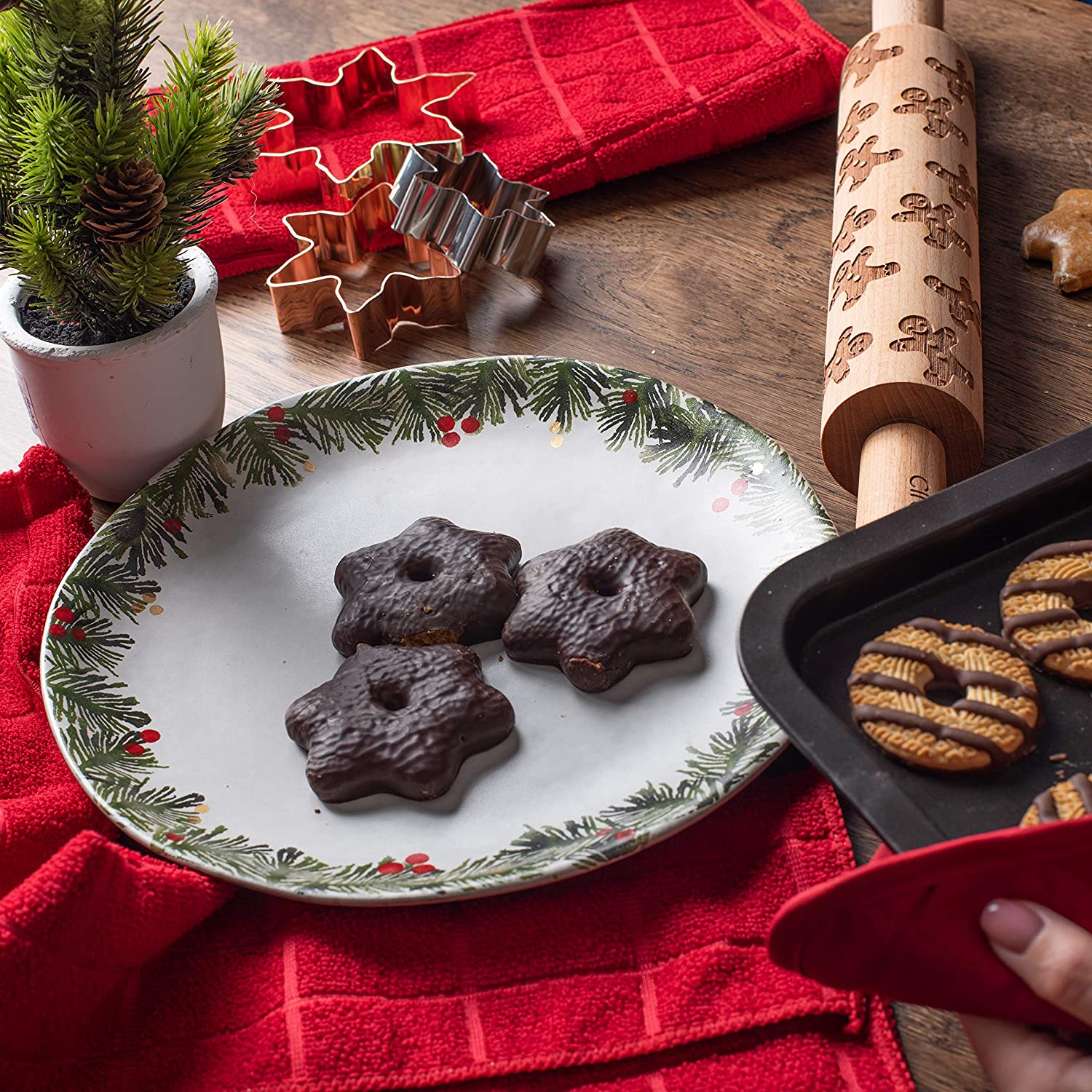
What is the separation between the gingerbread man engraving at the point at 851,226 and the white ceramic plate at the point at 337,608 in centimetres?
18

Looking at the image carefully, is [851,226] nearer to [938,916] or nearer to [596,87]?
[596,87]

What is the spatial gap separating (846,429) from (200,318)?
1.46ft

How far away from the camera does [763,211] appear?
43.6 inches

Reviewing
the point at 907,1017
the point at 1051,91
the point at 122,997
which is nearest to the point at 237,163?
the point at 122,997

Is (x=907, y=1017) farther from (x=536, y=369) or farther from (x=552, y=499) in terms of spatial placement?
(x=536, y=369)

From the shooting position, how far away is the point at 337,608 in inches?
30.6

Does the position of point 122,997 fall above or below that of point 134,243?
below

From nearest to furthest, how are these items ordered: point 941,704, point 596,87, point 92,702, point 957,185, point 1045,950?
1. point 1045,950
2. point 941,704
3. point 92,702
4. point 957,185
5. point 596,87

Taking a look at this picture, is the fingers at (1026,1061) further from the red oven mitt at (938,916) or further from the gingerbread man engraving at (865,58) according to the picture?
the gingerbread man engraving at (865,58)

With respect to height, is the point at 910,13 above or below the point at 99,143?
below

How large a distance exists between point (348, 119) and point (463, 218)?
1.00 feet

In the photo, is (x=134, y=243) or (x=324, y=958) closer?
(x=324, y=958)

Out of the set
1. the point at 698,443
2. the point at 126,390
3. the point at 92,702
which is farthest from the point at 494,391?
the point at 92,702

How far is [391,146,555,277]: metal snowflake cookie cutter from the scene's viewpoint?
994 mm
